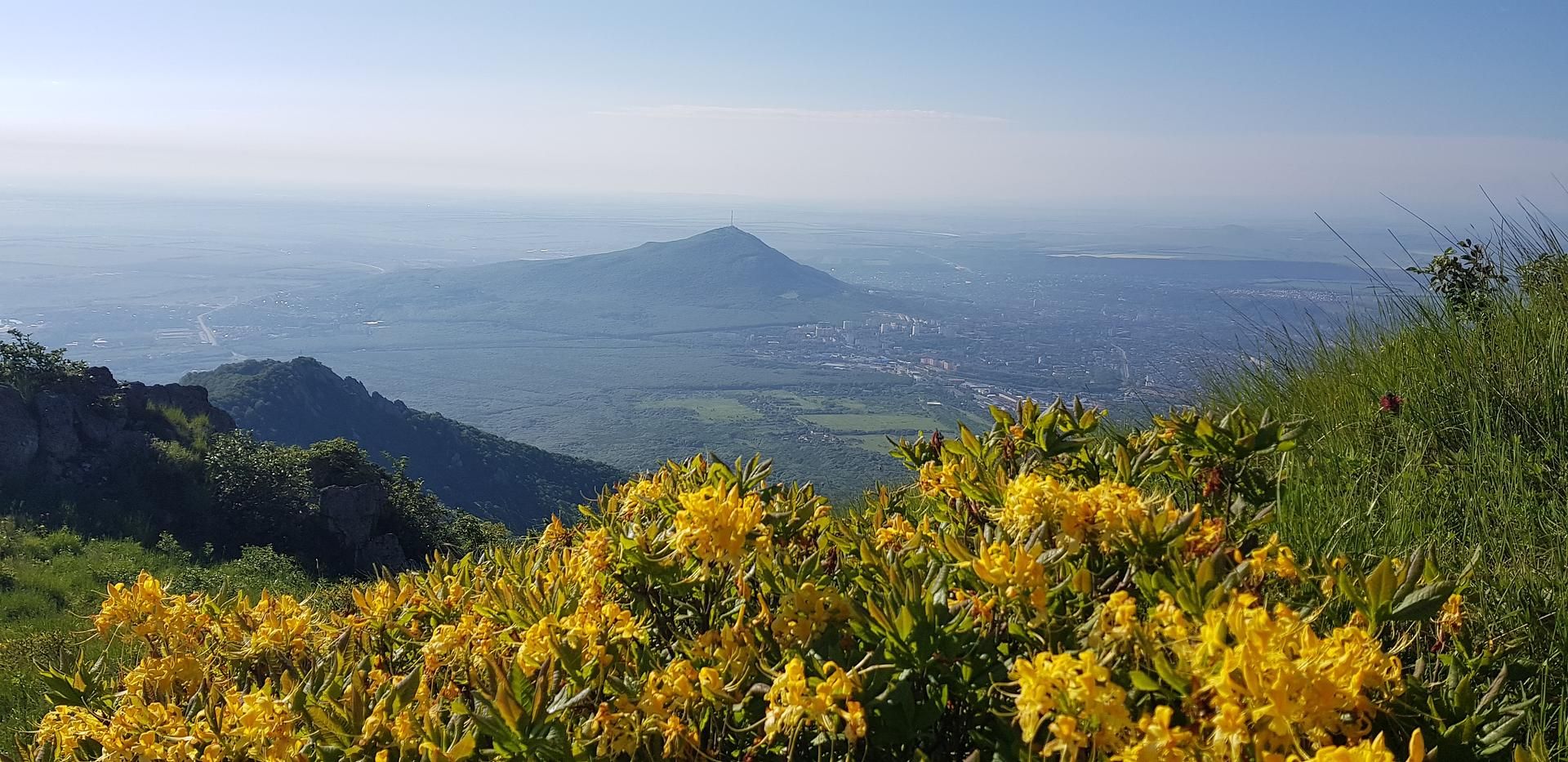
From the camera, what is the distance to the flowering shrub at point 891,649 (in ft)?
3.17

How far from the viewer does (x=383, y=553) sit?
12.3m

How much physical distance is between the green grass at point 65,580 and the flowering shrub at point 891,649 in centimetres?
261

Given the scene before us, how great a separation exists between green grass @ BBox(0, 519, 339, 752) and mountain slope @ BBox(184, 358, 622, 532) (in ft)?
64.3

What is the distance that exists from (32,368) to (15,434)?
146cm

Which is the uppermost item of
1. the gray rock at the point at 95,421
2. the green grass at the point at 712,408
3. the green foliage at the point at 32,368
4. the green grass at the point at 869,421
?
the green foliage at the point at 32,368

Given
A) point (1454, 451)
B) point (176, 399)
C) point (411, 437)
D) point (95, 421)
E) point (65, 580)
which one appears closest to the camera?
point (1454, 451)

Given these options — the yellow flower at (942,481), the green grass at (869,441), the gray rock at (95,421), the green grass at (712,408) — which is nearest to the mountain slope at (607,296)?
the green grass at (712,408)

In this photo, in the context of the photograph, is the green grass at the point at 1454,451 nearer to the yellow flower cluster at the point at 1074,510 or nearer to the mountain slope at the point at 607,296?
the yellow flower cluster at the point at 1074,510

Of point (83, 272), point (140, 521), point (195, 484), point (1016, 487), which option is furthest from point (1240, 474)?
point (83, 272)

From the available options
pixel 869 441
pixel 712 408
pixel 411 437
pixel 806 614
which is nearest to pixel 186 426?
pixel 806 614

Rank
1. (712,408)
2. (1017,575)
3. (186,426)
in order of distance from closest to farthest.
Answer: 1. (1017,575)
2. (186,426)
3. (712,408)

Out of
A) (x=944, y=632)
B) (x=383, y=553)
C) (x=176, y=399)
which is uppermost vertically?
(x=944, y=632)

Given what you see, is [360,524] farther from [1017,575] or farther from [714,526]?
[1017,575]

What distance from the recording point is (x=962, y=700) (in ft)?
4.13
